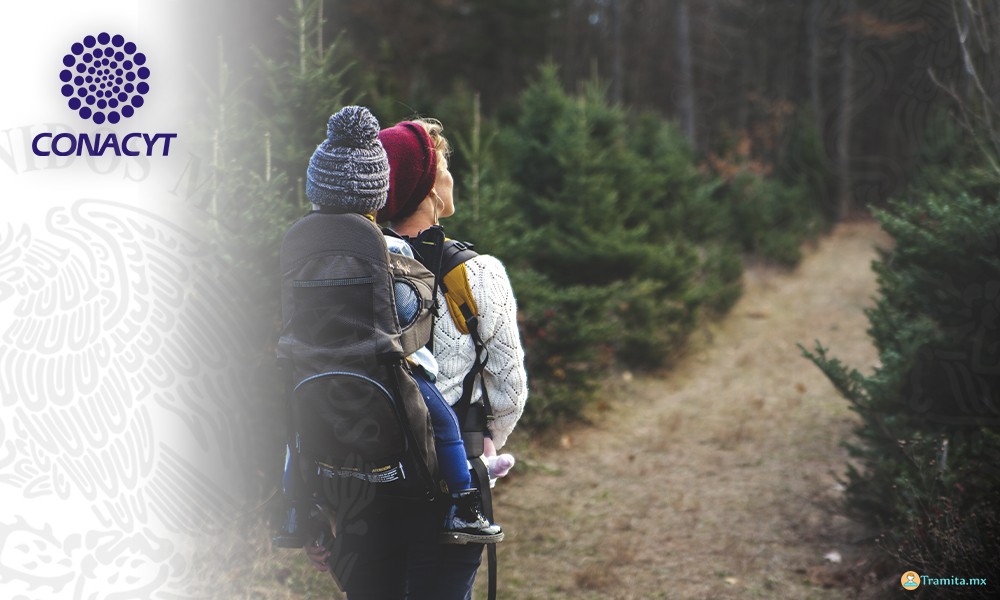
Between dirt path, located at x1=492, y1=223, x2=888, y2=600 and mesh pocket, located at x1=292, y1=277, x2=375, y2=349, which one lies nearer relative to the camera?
mesh pocket, located at x1=292, y1=277, x2=375, y2=349

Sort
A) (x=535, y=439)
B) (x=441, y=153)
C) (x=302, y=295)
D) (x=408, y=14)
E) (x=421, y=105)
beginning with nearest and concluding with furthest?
(x=302, y=295) → (x=441, y=153) → (x=535, y=439) → (x=421, y=105) → (x=408, y=14)

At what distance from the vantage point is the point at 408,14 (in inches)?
845

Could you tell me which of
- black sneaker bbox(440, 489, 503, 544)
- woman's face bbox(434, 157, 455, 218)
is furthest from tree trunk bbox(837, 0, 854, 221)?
black sneaker bbox(440, 489, 503, 544)

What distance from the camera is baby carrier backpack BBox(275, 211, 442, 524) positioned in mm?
2059

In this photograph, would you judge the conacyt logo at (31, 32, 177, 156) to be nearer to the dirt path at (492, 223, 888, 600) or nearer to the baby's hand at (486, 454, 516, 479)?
the baby's hand at (486, 454, 516, 479)

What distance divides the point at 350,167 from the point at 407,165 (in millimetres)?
245

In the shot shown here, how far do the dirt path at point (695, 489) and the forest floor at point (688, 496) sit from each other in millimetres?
14

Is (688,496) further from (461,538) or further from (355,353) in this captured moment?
(355,353)

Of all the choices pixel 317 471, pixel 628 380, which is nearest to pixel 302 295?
pixel 317 471

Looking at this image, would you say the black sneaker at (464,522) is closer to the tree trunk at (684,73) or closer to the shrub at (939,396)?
the shrub at (939,396)

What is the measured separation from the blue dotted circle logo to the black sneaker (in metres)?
2.28

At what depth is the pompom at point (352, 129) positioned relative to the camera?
213 cm

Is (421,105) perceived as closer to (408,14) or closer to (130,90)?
(130,90)

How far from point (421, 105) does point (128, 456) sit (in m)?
7.76
